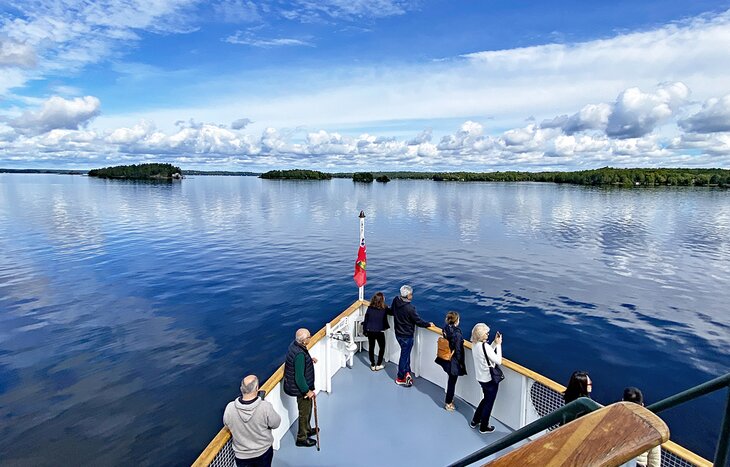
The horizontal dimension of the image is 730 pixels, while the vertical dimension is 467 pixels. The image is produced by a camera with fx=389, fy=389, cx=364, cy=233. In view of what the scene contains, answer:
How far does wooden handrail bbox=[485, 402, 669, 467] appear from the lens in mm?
1049

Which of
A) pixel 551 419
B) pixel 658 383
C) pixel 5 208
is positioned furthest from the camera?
pixel 5 208

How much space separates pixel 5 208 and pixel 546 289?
64.6 meters

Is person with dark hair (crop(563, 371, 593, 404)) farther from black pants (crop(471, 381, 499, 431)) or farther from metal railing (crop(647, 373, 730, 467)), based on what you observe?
metal railing (crop(647, 373, 730, 467))

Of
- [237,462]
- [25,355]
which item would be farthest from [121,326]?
[237,462]

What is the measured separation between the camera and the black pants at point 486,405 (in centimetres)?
678

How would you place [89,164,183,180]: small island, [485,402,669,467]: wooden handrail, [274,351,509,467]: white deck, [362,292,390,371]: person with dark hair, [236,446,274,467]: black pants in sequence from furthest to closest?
[89,164,183,180]: small island → [362,292,390,371]: person with dark hair → [274,351,509,467]: white deck → [236,446,274,467]: black pants → [485,402,669,467]: wooden handrail

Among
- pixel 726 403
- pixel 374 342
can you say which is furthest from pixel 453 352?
pixel 726 403

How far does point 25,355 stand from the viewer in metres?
12.2

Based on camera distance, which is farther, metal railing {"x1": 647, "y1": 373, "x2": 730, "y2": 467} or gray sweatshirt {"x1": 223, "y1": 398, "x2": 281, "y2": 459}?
gray sweatshirt {"x1": 223, "y1": 398, "x2": 281, "y2": 459}

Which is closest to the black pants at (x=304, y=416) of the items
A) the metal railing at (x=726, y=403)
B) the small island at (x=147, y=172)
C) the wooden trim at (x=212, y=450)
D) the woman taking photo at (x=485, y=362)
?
the wooden trim at (x=212, y=450)

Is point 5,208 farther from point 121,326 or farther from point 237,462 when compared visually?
point 237,462

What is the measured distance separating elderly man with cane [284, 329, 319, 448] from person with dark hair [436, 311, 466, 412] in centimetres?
258

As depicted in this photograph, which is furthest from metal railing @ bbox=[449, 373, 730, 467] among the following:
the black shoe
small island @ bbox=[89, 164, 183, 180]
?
small island @ bbox=[89, 164, 183, 180]

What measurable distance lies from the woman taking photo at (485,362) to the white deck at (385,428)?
390 millimetres
